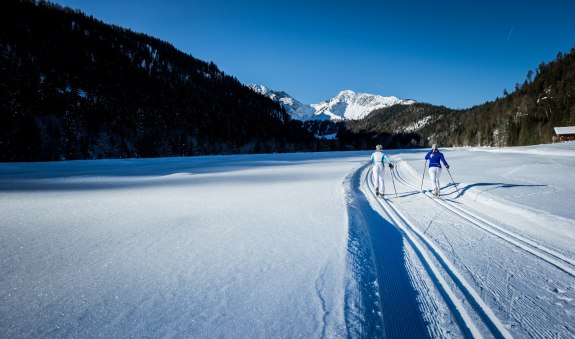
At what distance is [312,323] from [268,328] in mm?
364

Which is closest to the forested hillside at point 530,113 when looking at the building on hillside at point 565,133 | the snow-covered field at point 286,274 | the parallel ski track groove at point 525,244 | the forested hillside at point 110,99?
the building on hillside at point 565,133

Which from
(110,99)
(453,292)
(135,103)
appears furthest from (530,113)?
(110,99)

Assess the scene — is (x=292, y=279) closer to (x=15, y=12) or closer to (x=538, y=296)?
(x=538, y=296)

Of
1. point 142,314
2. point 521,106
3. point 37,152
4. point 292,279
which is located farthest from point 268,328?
point 521,106

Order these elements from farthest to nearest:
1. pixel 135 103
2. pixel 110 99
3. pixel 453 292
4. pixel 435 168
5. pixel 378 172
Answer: pixel 135 103
pixel 110 99
pixel 378 172
pixel 435 168
pixel 453 292

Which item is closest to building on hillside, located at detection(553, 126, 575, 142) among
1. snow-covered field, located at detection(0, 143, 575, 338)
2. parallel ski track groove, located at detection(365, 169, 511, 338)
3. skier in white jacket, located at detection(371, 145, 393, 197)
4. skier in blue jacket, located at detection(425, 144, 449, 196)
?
skier in blue jacket, located at detection(425, 144, 449, 196)

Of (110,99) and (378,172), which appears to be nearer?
(378,172)

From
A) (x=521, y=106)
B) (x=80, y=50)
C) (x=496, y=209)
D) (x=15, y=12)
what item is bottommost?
(x=496, y=209)

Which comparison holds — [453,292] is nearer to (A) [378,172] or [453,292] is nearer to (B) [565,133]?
(A) [378,172]

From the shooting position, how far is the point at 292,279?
113 inches

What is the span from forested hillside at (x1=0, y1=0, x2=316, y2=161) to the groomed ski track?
2116 inches

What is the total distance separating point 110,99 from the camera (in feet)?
244

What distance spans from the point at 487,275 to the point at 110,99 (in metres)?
91.8

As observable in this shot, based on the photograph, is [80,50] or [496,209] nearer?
[496,209]
